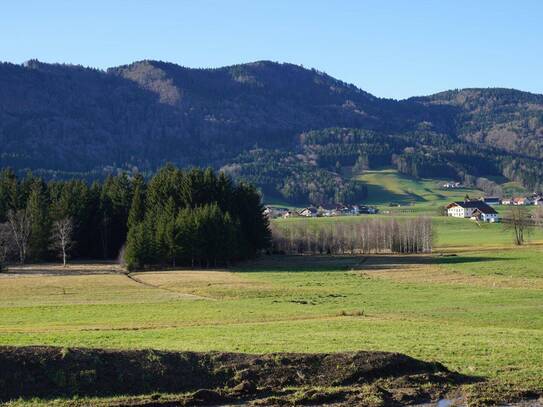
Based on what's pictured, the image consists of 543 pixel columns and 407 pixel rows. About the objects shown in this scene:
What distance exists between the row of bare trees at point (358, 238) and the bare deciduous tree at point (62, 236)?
37.3 metres

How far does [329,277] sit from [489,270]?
1808 cm

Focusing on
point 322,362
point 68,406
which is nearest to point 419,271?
point 322,362

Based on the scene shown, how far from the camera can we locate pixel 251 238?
116 m

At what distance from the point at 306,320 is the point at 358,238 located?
95687 millimetres

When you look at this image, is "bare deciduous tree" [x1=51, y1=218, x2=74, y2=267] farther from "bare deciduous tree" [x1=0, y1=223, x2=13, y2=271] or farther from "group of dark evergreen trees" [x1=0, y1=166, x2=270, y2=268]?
"bare deciduous tree" [x1=0, y1=223, x2=13, y2=271]

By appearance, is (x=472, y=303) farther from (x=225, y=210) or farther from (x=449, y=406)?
(x=225, y=210)

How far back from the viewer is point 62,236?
10544 centimetres

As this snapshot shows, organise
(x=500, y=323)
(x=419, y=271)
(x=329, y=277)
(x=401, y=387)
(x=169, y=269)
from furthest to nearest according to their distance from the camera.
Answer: (x=169, y=269)
(x=419, y=271)
(x=329, y=277)
(x=500, y=323)
(x=401, y=387)

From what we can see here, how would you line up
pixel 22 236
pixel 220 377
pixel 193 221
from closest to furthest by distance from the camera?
pixel 220 377, pixel 193 221, pixel 22 236

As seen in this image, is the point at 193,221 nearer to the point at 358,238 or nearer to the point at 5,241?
the point at 5,241

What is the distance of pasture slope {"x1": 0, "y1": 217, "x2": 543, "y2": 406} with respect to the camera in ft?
80.8

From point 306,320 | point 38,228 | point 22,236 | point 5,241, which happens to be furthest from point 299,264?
point 306,320

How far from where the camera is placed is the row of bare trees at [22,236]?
106 meters

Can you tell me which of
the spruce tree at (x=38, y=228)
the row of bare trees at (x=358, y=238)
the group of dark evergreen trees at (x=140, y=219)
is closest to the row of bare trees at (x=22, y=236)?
the group of dark evergreen trees at (x=140, y=219)
